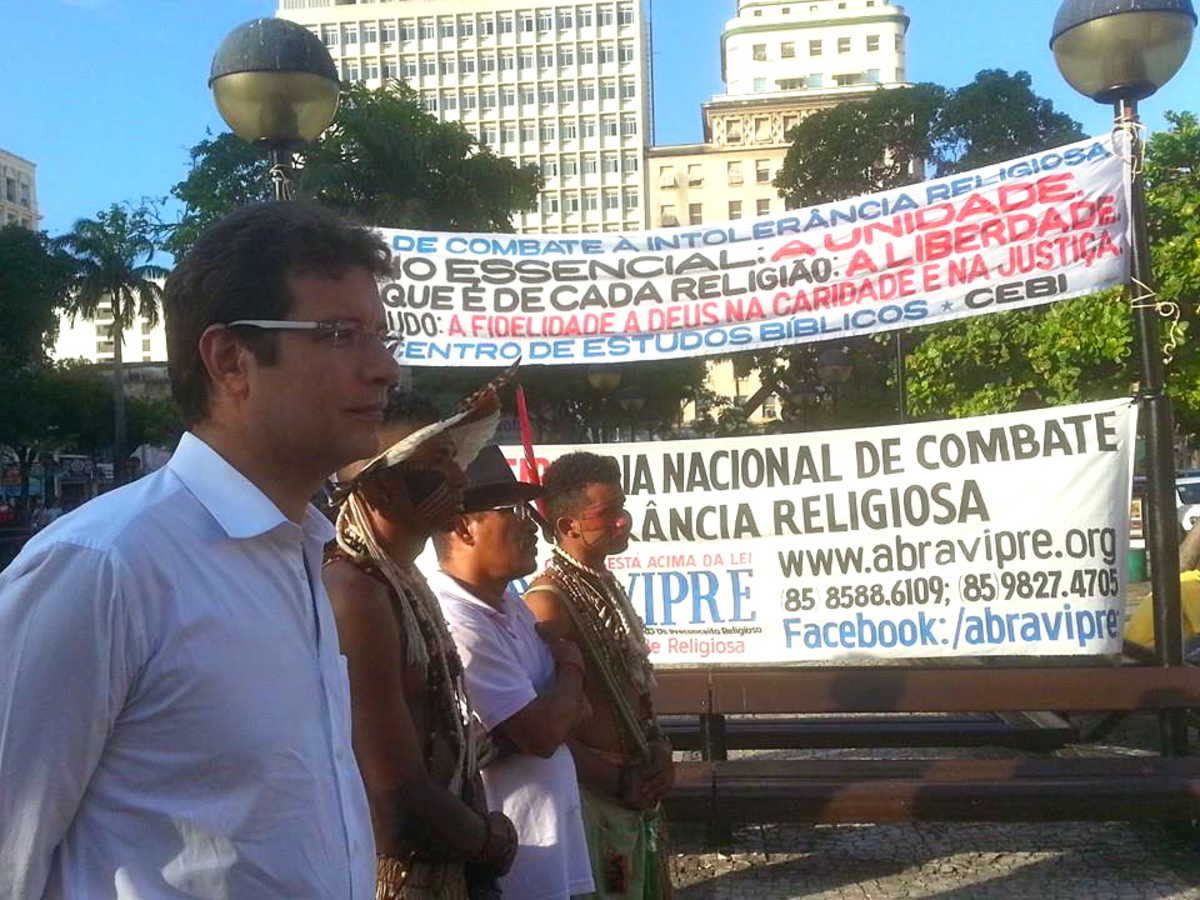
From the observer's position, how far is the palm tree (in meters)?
51.6

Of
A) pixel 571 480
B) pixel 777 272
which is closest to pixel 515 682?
pixel 571 480

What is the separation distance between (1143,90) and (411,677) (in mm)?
3987

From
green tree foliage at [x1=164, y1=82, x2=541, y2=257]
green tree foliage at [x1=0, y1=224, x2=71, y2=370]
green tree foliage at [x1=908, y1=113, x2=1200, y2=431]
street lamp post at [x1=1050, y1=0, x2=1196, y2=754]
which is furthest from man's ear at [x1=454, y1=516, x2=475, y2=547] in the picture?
green tree foliage at [x1=0, y1=224, x2=71, y2=370]

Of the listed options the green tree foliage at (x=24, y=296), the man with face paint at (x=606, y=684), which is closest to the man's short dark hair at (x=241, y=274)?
the man with face paint at (x=606, y=684)

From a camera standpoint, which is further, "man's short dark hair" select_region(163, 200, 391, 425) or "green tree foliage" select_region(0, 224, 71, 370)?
"green tree foliage" select_region(0, 224, 71, 370)

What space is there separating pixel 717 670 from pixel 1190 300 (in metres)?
13.3

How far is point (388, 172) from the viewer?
35.7 m

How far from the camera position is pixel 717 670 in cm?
561

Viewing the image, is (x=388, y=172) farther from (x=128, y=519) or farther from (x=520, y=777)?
(x=128, y=519)

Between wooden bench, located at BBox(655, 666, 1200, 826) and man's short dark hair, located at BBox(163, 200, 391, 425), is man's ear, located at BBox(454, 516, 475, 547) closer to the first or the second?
man's short dark hair, located at BBox(163, 200, 391, 425)

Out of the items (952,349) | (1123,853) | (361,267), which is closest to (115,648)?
(361,267)

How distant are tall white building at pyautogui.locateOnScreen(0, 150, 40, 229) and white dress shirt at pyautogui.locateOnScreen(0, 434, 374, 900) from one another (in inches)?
4618

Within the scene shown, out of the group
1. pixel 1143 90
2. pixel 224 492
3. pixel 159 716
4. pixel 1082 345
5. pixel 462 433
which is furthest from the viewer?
pixel 1082 345

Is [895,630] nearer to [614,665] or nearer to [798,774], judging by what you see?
[798,774]
